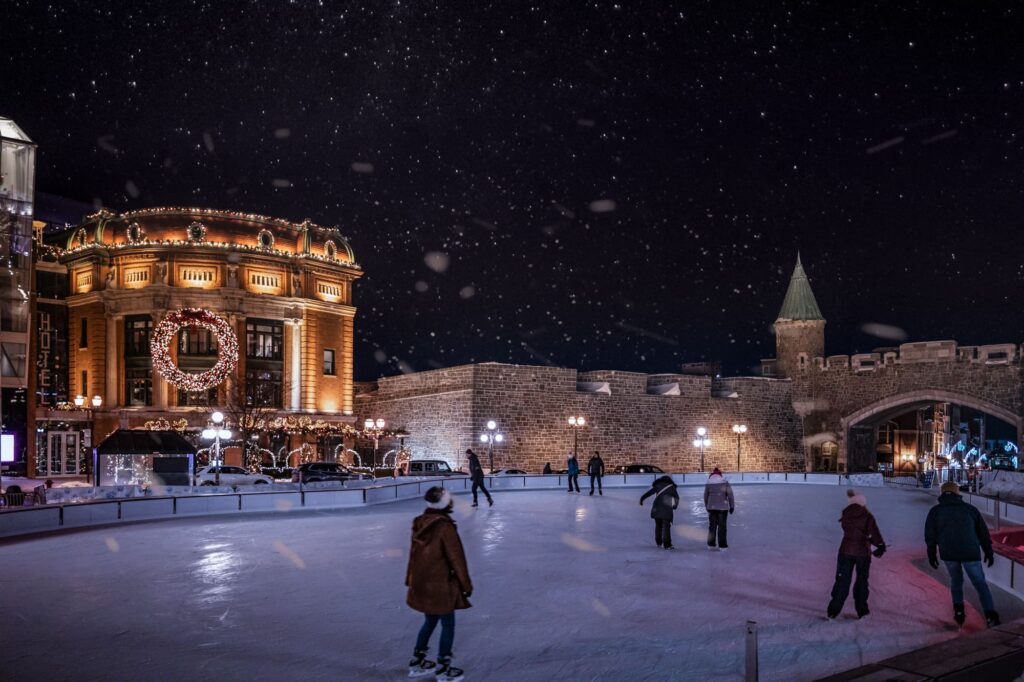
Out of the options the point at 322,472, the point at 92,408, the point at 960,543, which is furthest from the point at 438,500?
the point at 92,408

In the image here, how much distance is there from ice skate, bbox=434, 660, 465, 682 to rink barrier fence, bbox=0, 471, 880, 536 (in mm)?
6379

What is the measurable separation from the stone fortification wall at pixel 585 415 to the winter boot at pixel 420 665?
3034cm

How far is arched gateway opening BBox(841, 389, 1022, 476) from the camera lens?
4256 centimetres

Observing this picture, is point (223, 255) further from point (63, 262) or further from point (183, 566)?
point (183, 566)

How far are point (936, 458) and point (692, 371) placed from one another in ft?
55.1

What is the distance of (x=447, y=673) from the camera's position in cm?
609

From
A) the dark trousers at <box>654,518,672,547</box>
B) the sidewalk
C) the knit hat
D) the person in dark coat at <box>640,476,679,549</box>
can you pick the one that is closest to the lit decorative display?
the dark trousers at <box>654,518,672,547</box>

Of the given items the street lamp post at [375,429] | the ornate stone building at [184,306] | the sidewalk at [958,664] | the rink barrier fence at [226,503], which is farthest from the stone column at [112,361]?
the sidewalk at [958,664]

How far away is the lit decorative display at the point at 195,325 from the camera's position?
37031mm

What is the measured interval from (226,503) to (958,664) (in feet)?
54.3

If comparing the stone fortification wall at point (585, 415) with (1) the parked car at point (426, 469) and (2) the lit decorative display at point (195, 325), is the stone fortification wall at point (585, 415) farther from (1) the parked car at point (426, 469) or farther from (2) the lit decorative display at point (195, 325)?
(2) the lit decorative display at point (195, 325)

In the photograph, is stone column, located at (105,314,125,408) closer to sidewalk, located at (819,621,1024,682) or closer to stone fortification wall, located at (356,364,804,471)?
stone fortification wall, located at (356,364,804,471)

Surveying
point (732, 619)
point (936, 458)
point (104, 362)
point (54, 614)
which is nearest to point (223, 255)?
point (104, 362)

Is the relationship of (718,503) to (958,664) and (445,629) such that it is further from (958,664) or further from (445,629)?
(445,629)
